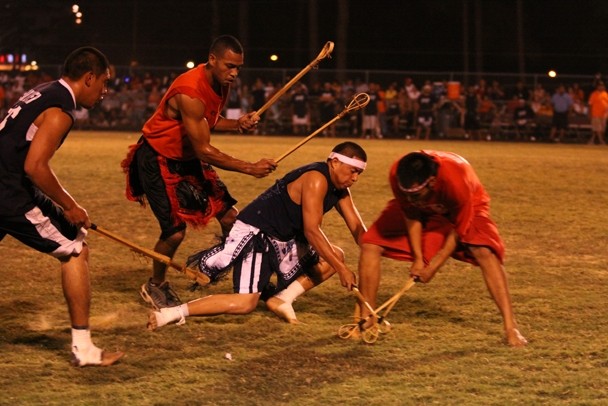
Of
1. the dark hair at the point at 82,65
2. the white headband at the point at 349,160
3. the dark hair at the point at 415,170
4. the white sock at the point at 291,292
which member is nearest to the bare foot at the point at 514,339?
A: the dark hair at the point at 415,170

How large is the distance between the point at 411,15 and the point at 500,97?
2143 cm

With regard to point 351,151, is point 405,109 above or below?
above

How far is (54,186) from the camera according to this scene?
5.68 meters

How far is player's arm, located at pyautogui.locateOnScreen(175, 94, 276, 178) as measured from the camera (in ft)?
23.8

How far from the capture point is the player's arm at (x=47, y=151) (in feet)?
18.4

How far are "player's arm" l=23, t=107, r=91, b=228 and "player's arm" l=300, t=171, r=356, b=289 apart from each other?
163cm

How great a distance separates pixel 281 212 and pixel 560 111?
22.8 metres

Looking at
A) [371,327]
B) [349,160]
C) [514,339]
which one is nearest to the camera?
[514,339]

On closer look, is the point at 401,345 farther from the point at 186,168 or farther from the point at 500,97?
the point at 500,97

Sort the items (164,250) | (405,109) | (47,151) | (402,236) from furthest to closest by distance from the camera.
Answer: (405,109), (164,250), (402,236), (47,151)

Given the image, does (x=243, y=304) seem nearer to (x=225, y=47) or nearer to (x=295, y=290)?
(x=295, y=290)

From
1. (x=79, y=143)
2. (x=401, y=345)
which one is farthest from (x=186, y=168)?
(x=79, y=143)

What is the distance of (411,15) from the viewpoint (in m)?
50.7

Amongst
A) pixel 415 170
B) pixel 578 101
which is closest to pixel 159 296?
pixel 415 170
